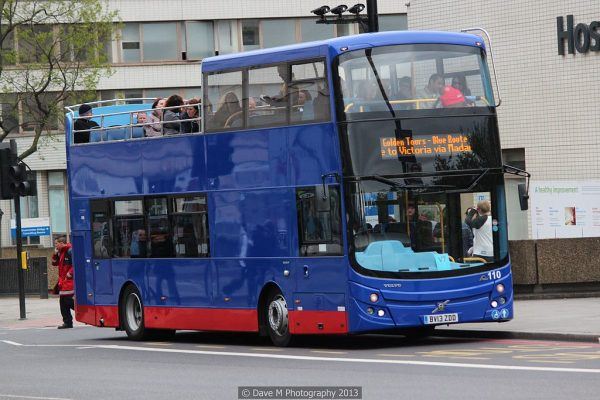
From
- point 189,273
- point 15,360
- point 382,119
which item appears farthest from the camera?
point 189,273

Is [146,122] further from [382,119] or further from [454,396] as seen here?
[454,396]

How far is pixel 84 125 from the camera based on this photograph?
81.6 ft

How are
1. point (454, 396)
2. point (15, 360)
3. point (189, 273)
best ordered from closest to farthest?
point (454, 396) < point (15, 360) < point (189, 273)

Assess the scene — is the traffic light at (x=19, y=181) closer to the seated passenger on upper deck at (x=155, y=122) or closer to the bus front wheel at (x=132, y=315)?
the bus front wheel at (x=132, y=315)

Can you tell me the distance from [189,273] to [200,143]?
204 centimetres

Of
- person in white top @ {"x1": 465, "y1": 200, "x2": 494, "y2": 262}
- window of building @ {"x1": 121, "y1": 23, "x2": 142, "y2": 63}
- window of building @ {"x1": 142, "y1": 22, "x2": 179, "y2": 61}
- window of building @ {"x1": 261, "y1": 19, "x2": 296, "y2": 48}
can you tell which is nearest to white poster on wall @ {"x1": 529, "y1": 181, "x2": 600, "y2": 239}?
person in white top @ {"x1": 465, "y1": 200, "x2": 494, "y2": 262}

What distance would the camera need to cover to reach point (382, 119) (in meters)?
18.7

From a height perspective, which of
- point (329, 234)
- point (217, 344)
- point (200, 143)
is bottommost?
point (217, 344)

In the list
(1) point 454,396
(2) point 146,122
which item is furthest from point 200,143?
(1) point 454,396

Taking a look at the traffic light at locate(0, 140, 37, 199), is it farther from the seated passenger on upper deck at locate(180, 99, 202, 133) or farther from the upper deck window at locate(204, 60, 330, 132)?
the upper deck window at locate(204, 60, 330, 132)

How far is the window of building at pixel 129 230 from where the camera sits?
23.4 m

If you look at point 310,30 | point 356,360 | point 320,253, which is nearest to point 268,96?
point 320,253

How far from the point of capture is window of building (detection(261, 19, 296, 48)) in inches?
2367

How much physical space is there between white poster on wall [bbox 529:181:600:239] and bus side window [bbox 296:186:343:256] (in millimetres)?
8786
